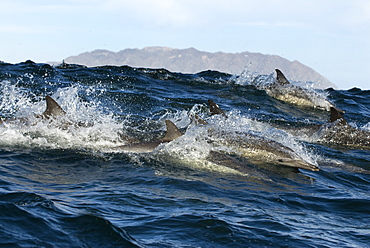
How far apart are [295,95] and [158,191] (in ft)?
54.5

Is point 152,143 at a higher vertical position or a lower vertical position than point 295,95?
lower

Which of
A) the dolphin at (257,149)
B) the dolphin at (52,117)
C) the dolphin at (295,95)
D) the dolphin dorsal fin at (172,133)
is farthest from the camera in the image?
the dolphin at (295,95)

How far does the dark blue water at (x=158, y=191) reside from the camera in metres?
6.83

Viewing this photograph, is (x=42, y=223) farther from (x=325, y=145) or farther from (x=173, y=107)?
(x=173, y=107)

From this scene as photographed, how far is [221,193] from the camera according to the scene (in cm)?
909

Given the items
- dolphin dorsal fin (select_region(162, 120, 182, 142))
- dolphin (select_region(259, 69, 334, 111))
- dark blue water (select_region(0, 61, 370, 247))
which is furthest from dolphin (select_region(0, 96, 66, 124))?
dolphin (select_region(259, 69, 334, 111))

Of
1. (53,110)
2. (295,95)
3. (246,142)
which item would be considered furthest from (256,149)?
(295,95)

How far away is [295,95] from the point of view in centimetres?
2422

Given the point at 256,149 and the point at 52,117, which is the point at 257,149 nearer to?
the point at 256,149

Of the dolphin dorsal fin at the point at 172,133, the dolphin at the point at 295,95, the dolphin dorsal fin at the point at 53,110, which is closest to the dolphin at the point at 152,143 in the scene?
the dolphin dorsal fin at the point at 172,133

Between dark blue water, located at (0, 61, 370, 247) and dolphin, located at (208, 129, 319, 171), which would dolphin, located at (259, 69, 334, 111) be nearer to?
dark blue water, located at (0, 61, 370, 247)

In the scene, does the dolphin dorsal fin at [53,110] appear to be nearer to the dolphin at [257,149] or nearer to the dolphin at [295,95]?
the dolphin at [257,149]

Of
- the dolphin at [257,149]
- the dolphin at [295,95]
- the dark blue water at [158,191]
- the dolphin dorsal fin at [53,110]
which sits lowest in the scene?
the dark blue water at [158,191]

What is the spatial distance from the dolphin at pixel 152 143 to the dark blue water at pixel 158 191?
0.49ft
